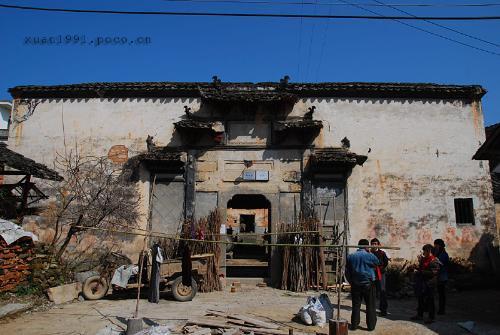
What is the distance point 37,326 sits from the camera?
6859 mm

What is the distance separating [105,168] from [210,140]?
11.7 feet

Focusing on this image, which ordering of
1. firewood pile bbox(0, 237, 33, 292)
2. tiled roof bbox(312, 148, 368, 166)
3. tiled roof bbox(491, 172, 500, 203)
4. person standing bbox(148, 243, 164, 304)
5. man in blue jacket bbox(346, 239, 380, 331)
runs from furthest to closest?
tiled roof bbox(491, 172, 500, 203), tiled roof bbox(312, 148, 368, 166), person standing bbox(148, 243, 164, 304), firewood pile bbox(0, 237, 33, 292), man in blue jacket bbox(346, 239, 380, 331)

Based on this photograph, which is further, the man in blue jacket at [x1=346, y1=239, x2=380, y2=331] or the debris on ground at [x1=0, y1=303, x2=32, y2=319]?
the debris on ground at [x1=0, y1=303, x2=32, y2=319]

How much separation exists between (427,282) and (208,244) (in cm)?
598

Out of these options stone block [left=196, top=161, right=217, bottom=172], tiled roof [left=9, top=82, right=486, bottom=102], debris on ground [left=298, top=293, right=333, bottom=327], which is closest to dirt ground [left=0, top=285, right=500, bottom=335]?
debris on ground [left=298, top=293, right=333, bottom=327]

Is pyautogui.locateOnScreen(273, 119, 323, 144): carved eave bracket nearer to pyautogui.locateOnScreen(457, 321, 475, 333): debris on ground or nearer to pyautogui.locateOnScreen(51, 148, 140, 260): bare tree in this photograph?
pyautogui.locateOnScreen(51, 148, 140, 260): bare tree

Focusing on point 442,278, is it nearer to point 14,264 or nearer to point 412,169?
point 412,169

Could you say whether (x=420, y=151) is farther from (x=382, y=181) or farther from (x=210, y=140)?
(x=210, y=140)

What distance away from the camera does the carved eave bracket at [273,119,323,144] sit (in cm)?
1198

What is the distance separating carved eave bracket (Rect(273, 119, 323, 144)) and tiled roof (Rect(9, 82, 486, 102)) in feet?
3.43

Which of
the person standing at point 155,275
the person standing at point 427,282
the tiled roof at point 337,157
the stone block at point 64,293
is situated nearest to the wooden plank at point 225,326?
the person standing at point 155,275

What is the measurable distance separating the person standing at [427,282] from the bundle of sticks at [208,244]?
5377 mm

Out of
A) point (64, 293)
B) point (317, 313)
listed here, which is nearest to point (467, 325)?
point (317, 313)

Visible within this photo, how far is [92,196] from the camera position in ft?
40.3
